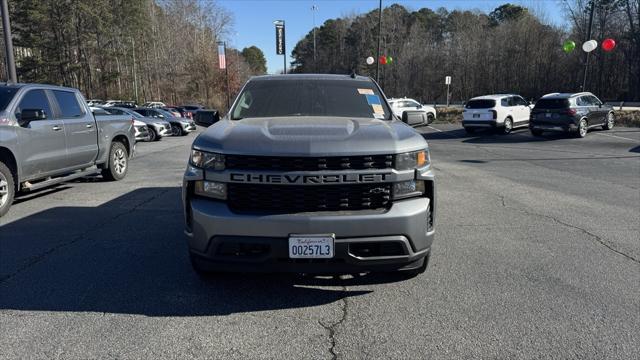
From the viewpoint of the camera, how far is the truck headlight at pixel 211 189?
347 cm

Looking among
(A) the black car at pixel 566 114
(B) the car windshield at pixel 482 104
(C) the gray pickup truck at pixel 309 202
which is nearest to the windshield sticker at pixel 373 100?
(C) the gray pickup truck at pixel 309 202

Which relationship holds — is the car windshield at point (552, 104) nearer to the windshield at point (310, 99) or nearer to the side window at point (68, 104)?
the windshield at point (310, 99)

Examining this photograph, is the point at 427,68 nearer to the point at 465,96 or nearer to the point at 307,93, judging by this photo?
the point at 465,96

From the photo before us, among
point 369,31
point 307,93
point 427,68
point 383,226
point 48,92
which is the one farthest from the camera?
point 369,31

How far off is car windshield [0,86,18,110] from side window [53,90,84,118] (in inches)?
32.9

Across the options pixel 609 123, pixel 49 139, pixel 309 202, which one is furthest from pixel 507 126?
pixel 309 202

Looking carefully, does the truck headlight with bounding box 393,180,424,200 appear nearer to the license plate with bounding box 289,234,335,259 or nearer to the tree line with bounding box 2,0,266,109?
the license plate with bounding box 289,234,335,259

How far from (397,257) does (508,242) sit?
2.57m

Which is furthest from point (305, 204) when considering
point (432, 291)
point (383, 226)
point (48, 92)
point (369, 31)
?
point (369, 31)

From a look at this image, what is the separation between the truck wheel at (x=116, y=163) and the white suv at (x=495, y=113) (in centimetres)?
1601

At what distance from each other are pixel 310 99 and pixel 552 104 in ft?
56.4

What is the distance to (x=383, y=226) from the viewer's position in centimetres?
333

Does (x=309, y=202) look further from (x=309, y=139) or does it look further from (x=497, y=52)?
(x=497, y=52)

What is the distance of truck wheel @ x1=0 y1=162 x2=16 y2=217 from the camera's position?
640 centimetres
